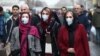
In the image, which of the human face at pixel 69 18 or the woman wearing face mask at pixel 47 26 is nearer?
the human face at pixel 69 18

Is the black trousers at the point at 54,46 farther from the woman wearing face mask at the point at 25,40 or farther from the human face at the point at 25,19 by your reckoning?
the human face at the point at 25,19

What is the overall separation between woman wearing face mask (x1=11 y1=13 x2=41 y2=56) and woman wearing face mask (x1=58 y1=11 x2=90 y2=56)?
1.75ft

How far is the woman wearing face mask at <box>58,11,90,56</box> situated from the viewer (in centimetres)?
865

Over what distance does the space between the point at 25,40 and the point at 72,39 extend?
3.23 ft

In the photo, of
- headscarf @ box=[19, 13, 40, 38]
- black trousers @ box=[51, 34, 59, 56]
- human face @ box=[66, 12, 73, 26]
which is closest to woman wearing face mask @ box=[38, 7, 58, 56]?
black trousers @ box=[51, 34, 59, 56]

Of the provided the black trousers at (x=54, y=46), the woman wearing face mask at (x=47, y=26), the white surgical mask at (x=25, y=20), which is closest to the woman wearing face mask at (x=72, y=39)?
the black trousers at (x=54, y=46)

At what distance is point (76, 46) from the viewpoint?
8.63m

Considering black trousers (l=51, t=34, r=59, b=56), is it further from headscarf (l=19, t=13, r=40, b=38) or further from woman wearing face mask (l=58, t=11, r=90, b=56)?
headscarf (l=19, t=13, r=40, b=38)

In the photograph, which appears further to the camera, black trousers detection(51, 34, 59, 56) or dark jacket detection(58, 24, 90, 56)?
black trousers detection(51, 34, 59, 56)

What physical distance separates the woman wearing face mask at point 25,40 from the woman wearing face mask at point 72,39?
0.53 meters

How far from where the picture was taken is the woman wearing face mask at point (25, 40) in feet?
28.4

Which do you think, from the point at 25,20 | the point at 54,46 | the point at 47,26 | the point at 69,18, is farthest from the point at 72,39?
the point at 25,20

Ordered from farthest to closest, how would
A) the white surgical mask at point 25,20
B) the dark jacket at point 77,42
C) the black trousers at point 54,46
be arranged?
the black trousers at point 54,46
the white surgical mask at point 25,20
the dark jacket at point 77,42

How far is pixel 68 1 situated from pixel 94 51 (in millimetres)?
10105
